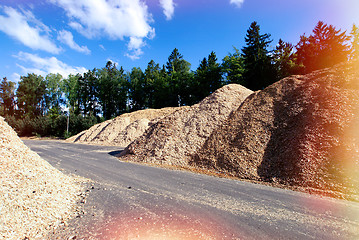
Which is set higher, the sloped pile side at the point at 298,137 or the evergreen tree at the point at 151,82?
the evergreen tree at the point at 151,82

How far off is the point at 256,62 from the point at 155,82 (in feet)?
91.0

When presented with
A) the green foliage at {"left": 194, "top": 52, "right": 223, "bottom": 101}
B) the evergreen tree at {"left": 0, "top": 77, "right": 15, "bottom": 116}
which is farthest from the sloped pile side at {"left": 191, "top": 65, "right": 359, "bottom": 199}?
the evergreen tree at {"left": 0, "top": 77, "right": 15, "bottom": 116}

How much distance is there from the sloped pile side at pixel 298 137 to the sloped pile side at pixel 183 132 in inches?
37.7

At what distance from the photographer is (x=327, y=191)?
616 cm

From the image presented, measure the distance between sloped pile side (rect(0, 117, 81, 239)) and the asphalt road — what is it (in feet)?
1.34

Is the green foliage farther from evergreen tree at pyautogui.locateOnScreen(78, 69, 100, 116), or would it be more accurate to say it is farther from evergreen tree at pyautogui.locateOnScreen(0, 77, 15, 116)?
evergreen tree at pyautogui.locateOnScreen(0, 77, 15, 116)

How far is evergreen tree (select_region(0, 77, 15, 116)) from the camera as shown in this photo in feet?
176

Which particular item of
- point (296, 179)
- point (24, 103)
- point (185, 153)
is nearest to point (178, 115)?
point (185, 153)

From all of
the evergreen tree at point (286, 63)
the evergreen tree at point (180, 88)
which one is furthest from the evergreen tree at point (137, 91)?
the evergreen tree at point (286, 63)

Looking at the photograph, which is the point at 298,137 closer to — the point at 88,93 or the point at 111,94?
the point at 111,94

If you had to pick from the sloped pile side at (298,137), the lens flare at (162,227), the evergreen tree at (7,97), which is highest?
the evergreen tree at (7,97)

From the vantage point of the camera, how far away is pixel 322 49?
2558cm

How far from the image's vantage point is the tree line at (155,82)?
26.3 m

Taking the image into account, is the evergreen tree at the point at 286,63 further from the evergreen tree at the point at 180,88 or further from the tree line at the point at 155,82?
the evergreen tree at the point at 180,88
